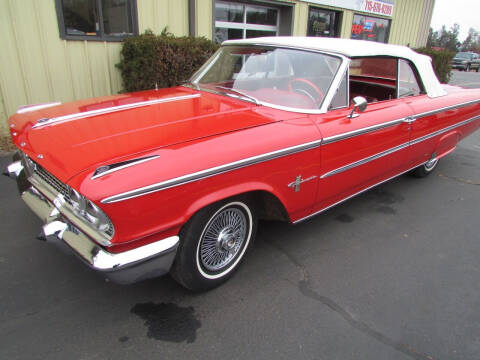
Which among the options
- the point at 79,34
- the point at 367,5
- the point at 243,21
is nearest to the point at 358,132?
the point at 79,34

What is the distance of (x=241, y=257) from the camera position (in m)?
2.60

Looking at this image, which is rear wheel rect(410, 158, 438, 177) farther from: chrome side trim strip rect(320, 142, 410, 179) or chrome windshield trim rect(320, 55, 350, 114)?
chrome windshield trim rect(320, 55, 350, 114)

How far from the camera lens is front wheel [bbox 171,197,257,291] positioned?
211cm

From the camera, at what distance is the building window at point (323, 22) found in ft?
29.6

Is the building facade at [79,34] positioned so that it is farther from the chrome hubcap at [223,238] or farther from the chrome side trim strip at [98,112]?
the chrome hubcap at [223,238]

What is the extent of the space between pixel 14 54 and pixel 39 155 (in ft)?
12.6

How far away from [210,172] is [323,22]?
8855 mm

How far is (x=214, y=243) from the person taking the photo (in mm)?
2355

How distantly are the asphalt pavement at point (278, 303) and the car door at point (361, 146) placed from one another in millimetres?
517

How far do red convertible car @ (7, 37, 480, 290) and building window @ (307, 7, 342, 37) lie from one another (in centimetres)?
595

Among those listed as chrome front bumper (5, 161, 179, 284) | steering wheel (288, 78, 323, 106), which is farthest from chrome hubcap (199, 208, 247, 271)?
steering wheel (288, 78, 323, 106)

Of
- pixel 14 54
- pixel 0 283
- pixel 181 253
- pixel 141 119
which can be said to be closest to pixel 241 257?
pixel 181 253

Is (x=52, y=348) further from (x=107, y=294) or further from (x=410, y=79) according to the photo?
(x=410, y=79)

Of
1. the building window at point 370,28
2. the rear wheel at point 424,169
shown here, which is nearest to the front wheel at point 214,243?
the rear wheel at point 424,169
